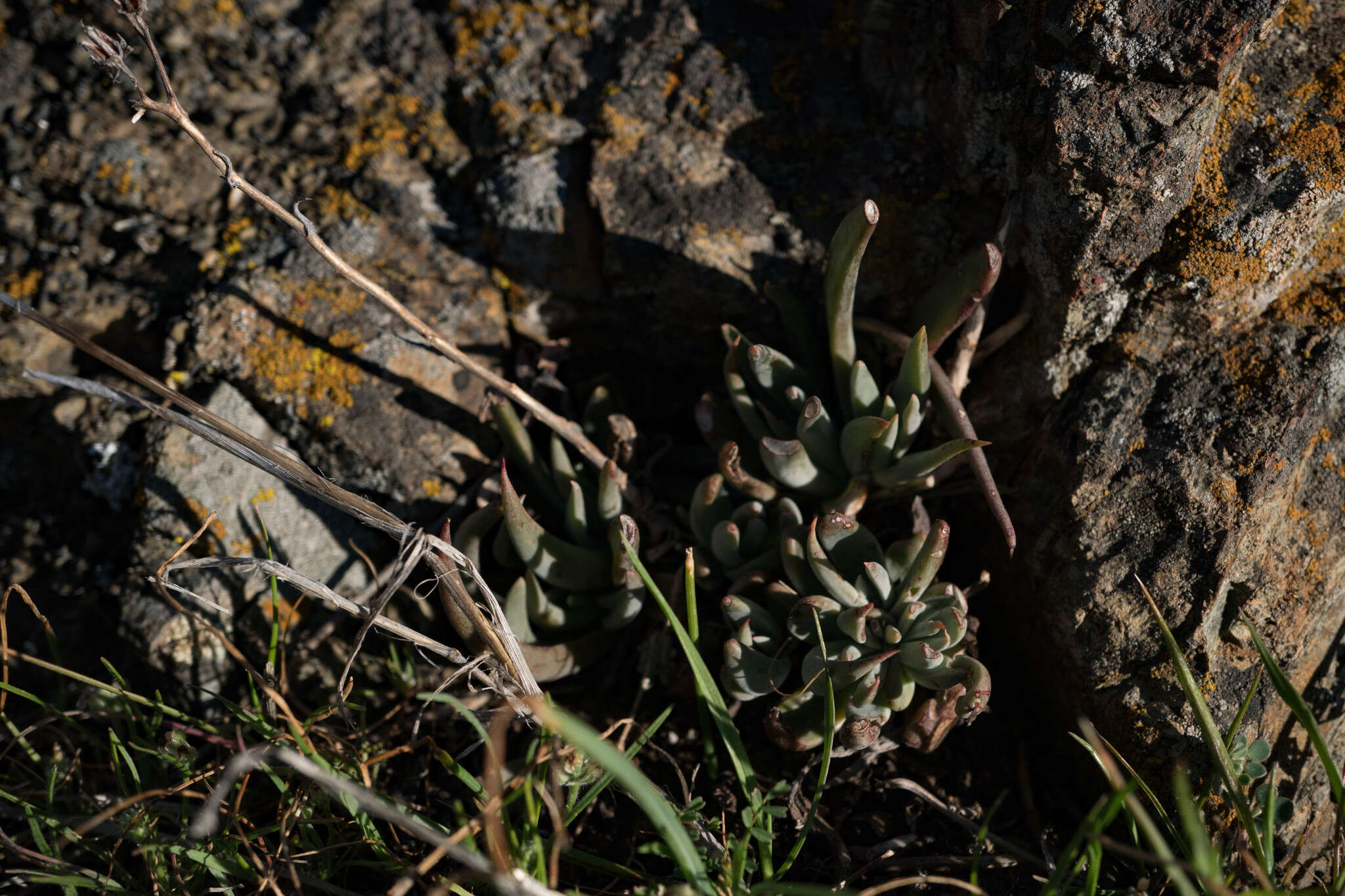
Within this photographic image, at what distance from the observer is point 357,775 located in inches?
73.2

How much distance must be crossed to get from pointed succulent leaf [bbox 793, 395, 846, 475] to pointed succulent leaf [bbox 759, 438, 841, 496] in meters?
0.02

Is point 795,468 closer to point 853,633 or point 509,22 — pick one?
point 853,633

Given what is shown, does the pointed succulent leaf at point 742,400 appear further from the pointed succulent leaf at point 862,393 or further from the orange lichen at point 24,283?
the orange lichen at point 24,283

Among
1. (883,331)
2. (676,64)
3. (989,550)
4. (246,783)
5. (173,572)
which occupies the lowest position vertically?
(246,783)

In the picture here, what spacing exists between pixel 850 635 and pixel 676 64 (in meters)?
1.64

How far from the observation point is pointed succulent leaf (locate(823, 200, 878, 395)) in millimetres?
1729

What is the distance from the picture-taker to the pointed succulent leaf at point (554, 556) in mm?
1850

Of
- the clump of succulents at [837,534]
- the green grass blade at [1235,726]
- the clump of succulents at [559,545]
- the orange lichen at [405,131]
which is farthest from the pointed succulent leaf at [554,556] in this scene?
the green grass blade at [1235,726]

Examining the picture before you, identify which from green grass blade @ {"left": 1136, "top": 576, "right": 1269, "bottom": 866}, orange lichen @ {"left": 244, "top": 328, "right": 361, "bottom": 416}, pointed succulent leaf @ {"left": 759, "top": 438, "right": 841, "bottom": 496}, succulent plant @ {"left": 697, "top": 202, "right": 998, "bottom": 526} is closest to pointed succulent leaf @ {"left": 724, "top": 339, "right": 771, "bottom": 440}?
succulent plant @ {"left": 697, "top": 202, "right": 998, "bottom": 526}

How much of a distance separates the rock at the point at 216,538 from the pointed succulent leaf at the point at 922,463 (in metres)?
1.35

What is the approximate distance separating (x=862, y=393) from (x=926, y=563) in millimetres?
435

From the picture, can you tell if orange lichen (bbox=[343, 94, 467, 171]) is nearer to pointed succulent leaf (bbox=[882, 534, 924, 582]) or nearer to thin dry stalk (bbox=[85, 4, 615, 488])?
thin dry stalk (bbox=[85, 4, 615, 488])

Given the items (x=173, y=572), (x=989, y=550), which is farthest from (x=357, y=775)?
(x=989, y=550)

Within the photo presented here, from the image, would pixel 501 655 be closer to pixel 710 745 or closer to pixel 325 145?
pixel 710 745
